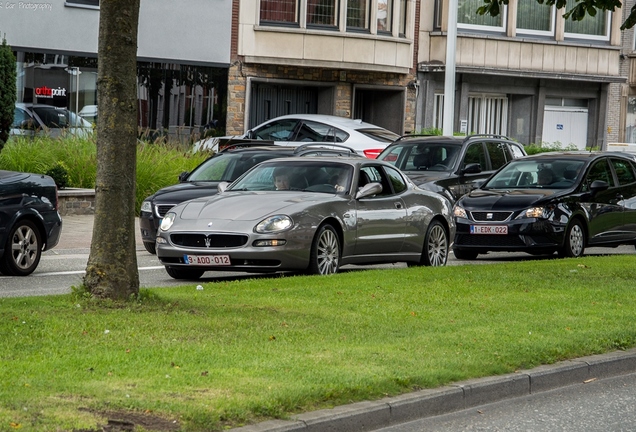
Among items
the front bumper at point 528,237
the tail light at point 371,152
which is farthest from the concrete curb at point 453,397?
the tail light at point 371,152

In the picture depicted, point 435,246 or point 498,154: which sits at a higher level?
point 498,154

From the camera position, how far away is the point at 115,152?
410 inches

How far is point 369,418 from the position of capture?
23.8 ft

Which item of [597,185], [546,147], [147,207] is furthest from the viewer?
[546,147]

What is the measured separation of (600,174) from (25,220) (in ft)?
30.8

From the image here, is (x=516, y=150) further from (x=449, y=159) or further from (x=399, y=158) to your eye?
(x=399, y=158)

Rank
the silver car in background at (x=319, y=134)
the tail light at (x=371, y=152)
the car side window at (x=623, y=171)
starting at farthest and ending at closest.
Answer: the silver car in background at (x=319, y=134)
the tail light at (x=371, y=152)
the car side window at (x=623, y=171)

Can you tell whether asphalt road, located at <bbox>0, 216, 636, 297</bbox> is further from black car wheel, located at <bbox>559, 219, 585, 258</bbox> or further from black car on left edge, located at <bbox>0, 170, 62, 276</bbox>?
black car wheel, located at <bbox>559, 219, 585, 258</bbox>

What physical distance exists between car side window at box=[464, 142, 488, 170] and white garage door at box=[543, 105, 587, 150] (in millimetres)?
20893

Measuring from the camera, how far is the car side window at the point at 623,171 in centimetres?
2025

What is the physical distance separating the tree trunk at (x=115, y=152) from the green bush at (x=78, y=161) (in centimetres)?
1336

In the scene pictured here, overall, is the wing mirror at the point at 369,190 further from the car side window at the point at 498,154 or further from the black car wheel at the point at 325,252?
the car side window at the point at 498,154

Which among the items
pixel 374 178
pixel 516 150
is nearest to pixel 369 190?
pixel 374 178

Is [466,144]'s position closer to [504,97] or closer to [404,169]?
[404,169]
